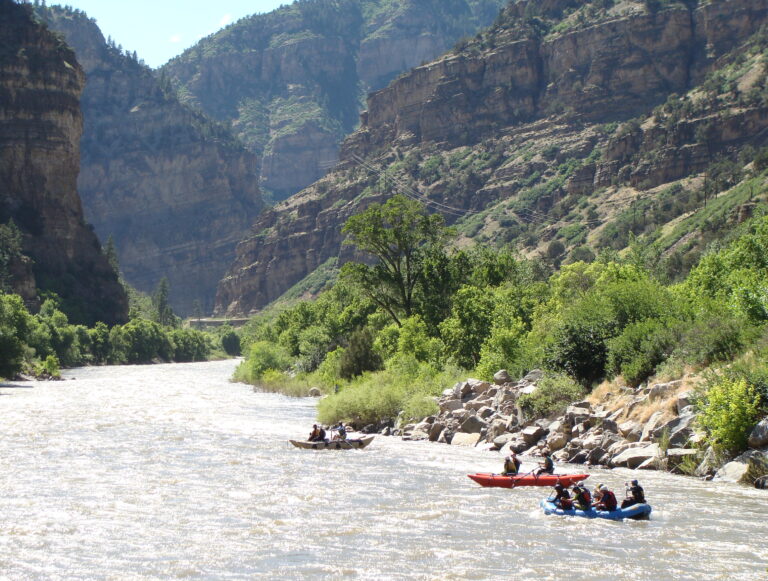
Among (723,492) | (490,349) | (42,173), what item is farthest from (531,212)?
(723,492)

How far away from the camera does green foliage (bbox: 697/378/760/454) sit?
26984mm

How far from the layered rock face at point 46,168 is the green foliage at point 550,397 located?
146 metres

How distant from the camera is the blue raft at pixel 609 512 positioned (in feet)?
76.6

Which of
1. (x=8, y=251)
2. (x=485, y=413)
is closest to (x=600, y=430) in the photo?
(x=485, y=413)

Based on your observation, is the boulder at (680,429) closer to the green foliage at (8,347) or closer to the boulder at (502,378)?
the boulder at (502,378)

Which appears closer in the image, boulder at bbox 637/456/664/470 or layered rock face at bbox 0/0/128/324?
boulder at bbox 637/456/664/470

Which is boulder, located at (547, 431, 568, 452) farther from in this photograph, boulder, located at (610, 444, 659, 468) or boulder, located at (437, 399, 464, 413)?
boulder, located at (437, 399, 464, 413)

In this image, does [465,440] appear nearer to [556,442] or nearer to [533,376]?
[533,376]

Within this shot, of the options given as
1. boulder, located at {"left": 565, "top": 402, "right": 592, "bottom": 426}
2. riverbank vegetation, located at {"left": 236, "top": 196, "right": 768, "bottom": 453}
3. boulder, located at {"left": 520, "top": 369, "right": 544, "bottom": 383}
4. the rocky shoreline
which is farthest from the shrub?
boulder, located at {"left": 520, "top": 369, "right": 544, "bottom": 383}

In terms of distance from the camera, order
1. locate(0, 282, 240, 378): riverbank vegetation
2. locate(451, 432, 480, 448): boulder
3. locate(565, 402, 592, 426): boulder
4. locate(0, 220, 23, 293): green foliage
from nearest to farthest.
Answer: locate(565, 402, 592, 426): boulder
locate(451, 432, 480, 448): boulder
locate(0, 282, 240, 378): riverbank vegetation
locate(0, 220, 23, 293): green foliage

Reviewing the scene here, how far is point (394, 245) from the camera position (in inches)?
2822

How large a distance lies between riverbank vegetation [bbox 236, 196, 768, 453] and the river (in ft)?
17.2

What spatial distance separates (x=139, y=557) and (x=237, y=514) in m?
4.82

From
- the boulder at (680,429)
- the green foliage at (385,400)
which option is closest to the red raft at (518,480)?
the boulder at (680,429)
